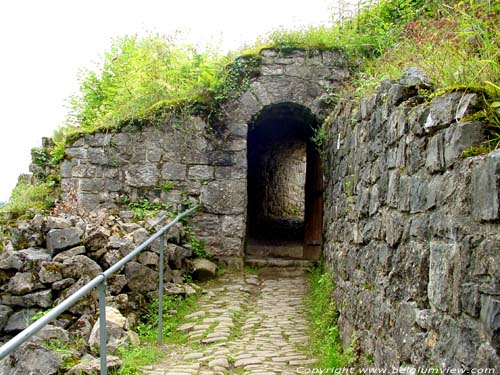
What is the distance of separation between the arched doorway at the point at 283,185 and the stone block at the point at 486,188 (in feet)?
19.1

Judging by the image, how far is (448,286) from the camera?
1.94m

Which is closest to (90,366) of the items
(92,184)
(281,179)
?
(92,184)

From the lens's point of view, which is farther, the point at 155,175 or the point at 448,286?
the point at 155,175

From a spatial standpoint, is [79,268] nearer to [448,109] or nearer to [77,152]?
[77,152]

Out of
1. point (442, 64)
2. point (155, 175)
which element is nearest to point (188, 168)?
point (155, 175)

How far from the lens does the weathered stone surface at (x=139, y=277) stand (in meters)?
5.20

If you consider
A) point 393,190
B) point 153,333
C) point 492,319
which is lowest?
point 153,333

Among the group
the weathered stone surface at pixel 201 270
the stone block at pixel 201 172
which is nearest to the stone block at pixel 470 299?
the weathered stone surface at pixel 201 270

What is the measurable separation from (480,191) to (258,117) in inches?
240

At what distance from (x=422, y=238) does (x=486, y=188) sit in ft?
2.32

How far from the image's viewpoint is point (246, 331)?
4.85 meters

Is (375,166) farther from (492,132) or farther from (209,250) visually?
(209,250)

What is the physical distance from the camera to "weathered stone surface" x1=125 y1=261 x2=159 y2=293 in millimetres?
5199

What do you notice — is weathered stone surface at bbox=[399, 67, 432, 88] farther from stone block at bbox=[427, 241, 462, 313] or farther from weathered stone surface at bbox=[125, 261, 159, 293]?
weathered stone surface at bbox=[125, 261, 159, 293]
